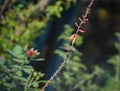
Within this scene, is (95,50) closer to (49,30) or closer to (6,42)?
(49,30)

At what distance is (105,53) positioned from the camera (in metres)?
7.63

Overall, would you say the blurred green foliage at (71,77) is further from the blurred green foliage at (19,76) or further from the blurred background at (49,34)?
the blurred green foliage at (19,76)

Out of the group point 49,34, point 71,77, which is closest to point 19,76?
point 71,77

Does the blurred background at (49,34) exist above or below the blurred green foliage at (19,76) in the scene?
below

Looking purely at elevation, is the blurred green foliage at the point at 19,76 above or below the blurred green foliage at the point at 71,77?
above

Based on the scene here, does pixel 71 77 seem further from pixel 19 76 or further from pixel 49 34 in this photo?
pixel 19 76

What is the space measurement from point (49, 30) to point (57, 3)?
18.8 inches

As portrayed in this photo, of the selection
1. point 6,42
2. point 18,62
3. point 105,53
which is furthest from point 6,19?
point 105,53

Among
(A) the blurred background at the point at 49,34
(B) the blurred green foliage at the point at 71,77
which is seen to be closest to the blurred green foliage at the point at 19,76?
(A) the blurred background at the point at 49,34

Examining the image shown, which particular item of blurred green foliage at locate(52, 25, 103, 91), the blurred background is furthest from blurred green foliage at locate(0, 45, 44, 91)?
blurred green foliage at locate(52, 25, 103, 91)

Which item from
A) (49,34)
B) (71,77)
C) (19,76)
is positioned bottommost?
(71,77)

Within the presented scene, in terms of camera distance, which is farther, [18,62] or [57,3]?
[57,3]

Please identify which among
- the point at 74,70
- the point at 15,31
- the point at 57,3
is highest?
the point at 57,3

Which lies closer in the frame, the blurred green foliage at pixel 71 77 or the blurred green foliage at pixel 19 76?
the blurred green foliage at pixel 19 76
